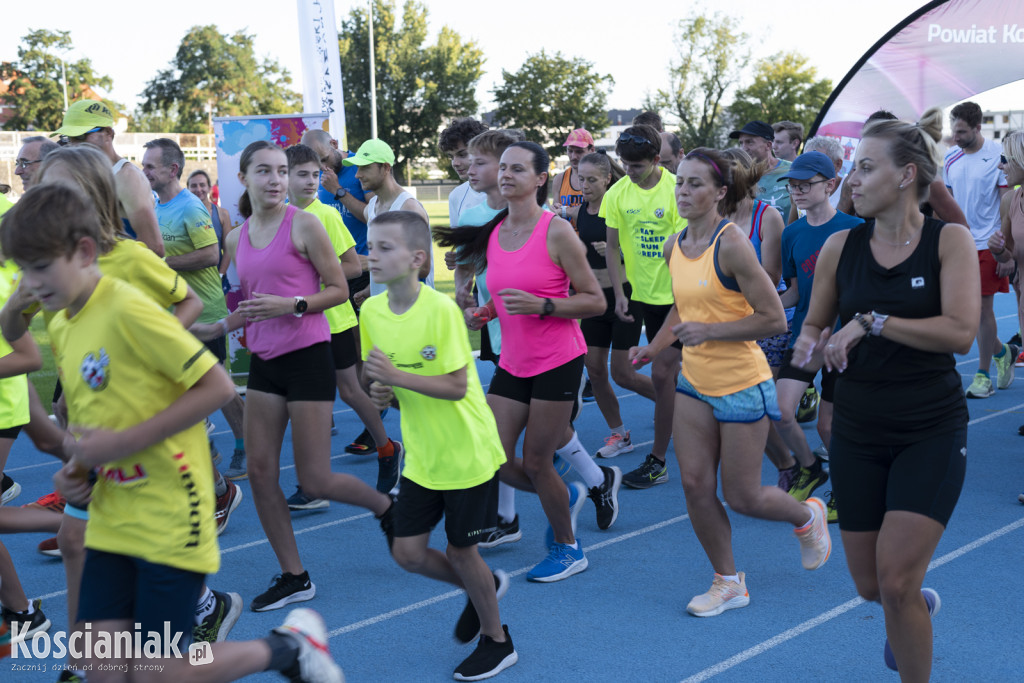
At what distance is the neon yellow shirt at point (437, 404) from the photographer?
3.67 metres

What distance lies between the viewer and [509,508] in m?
5.45

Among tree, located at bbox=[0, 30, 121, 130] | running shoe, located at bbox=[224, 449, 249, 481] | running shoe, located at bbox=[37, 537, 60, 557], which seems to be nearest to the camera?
running shoe, located at bbox=[37, 537, 60, 557]

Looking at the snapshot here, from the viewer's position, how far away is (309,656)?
3.01 metres

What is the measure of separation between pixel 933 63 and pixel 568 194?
9.65 m

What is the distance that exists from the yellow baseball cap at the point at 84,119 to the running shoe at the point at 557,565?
11.4ft

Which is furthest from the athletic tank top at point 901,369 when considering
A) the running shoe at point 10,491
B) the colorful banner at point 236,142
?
the colorful banner at point 236,142

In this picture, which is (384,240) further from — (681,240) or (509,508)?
(509,508)

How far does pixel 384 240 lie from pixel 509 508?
7.30ft

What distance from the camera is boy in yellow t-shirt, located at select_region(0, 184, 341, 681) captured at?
2617 mm

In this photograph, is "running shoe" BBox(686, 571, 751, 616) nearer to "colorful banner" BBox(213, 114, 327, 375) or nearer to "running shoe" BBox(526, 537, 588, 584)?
"running shoe" BBox(526, 537, 588, 584)

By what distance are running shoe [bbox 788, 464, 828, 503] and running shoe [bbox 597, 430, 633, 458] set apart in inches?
67.2

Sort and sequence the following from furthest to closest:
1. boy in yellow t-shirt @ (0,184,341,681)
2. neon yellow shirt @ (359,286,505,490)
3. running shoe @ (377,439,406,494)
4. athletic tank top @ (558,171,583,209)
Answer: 1. athletic tank top @ (558,171,583,209)
2. running shoe @ (377,439,406,494)
3. neon yellow shirt @ (359,286,505,490)
4. boy in yellow t-shirt @ (0,184,341,681)

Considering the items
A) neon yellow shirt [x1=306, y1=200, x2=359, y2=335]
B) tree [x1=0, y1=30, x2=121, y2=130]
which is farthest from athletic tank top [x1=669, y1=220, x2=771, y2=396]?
tree [x1=0, y1=30, x2=121, y2=130]

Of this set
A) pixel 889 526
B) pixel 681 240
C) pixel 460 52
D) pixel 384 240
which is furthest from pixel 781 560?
pixel 460 52
